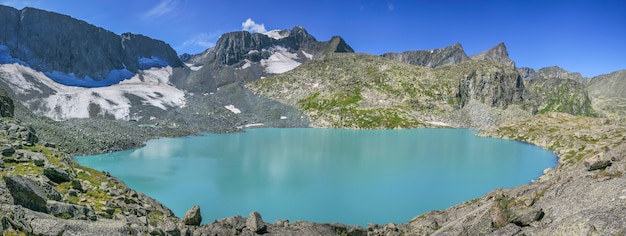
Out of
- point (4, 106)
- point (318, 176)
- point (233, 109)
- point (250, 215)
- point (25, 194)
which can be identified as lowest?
point (318, 176)

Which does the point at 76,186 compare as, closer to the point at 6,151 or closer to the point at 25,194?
the point at 6,151

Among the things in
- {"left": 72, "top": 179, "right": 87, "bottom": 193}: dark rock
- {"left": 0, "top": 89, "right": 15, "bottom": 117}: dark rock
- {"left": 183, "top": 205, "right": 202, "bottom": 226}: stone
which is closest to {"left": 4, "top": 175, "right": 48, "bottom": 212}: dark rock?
{"left": 183, "top": 205, "right": 202, "bottom": 226}: stone

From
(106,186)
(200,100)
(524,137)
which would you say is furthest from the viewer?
(200,100)

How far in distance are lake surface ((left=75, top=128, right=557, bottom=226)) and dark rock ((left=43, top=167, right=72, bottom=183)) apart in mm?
11873

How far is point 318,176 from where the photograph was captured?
171 feet

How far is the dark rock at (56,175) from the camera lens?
2355 centimetres

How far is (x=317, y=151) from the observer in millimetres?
81688

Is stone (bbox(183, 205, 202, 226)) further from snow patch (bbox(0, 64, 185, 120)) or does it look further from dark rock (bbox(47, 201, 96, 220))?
snow patch (bbox(0, 64, 185, 120))

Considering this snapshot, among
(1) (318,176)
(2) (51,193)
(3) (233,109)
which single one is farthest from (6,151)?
(3) (233,109)

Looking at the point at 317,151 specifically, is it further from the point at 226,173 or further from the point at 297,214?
the point at 297,214

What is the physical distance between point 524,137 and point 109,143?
11717cm

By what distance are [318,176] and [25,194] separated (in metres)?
40.3

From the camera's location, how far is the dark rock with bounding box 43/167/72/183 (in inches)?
927

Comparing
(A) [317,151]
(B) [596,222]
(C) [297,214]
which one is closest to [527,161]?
(A) [317,151]
